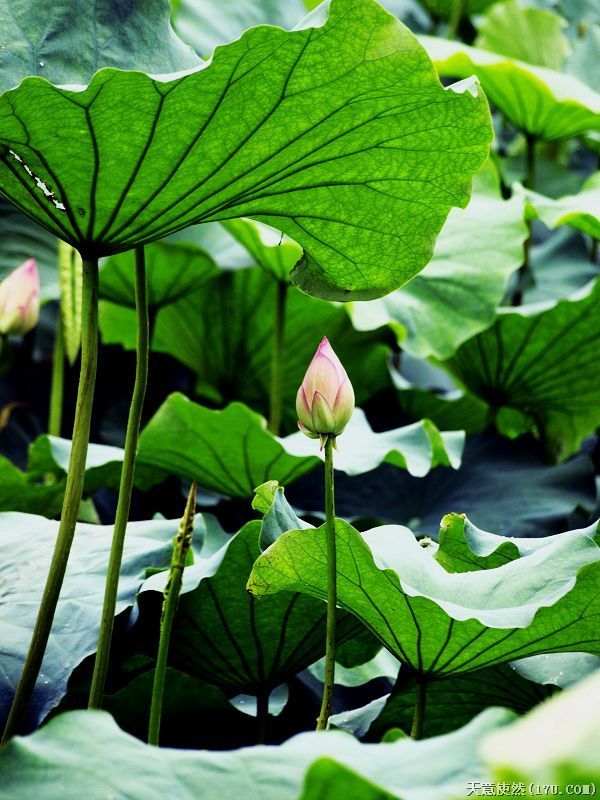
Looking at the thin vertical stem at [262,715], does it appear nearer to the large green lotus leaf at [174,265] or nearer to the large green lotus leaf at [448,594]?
the large green lotus leaf at [448,594]

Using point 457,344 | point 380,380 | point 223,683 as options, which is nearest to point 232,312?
point 380,380

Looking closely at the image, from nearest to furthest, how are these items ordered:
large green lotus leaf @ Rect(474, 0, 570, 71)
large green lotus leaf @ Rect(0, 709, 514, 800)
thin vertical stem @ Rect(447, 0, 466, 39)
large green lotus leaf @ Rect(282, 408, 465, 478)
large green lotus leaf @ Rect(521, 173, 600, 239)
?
1. large green lotus leaf @ Rect(0, 709, 514, 800)
2. large green lotus leaf @ Rect(282, 408, 465, 478)
3. large green lotus leaf @ Rect(521, 173, 600, 239)
4. large green lotus leaf @ Rect(474, 0, 570, 71)
5. thin vertical stem @ Rect(447, 0, 466, 39)

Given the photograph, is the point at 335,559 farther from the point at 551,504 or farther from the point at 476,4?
the point at 476,4

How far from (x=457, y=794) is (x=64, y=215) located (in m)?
0.60

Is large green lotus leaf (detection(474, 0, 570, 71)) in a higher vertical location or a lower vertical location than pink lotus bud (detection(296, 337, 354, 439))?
higher

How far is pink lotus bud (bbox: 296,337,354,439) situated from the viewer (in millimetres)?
867

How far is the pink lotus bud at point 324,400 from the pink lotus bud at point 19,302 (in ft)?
2.37

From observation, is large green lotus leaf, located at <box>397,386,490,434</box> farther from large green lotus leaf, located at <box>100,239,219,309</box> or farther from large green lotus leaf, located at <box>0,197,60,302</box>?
large green lotus leaf, located at <box>0,197,60,302</box>

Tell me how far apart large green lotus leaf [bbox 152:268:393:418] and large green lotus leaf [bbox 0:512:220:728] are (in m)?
0.83

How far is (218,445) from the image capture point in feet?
5.01

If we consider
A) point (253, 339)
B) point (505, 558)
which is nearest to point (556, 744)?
point (505, 558)

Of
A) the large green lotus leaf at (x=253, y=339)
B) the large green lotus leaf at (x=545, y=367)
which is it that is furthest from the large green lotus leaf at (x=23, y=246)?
the large green lotus leaf at (x=545, y=367)

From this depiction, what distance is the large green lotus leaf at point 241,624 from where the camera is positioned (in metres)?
1.05

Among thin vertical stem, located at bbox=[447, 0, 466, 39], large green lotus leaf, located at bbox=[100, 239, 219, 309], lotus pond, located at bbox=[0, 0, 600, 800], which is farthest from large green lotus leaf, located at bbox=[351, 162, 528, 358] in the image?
thin vertical stem, located at bbox=[447, 0, 466, 39]
